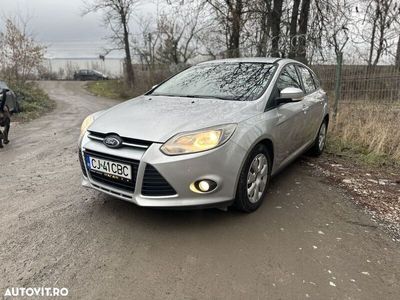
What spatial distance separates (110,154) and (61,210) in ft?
3.59

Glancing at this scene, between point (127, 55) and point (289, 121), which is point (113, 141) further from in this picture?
point (127, 55)

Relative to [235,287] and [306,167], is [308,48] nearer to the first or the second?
[306,167]

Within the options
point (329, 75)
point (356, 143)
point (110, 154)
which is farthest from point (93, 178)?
point (329, 75)

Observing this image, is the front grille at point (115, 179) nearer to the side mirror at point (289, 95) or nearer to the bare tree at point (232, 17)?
the side mirror at point (289, 95)

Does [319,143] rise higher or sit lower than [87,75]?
lower

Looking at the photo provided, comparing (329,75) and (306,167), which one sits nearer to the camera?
(306,167)

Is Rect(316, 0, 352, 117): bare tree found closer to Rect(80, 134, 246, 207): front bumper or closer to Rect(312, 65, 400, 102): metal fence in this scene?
Rect(312, 65, 400, 102): metal fence

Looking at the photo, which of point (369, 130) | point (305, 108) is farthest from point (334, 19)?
point (305, 108)

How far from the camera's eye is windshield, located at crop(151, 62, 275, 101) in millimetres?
3642

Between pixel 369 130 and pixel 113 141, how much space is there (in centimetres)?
514

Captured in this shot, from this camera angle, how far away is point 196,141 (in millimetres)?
2781

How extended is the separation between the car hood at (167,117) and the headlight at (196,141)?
0.18ft

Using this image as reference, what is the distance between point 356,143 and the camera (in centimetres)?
596

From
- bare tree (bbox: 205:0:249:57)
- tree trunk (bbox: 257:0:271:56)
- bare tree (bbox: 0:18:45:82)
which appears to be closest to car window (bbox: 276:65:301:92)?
tree trunk (bbox: 257:0:271:56)
